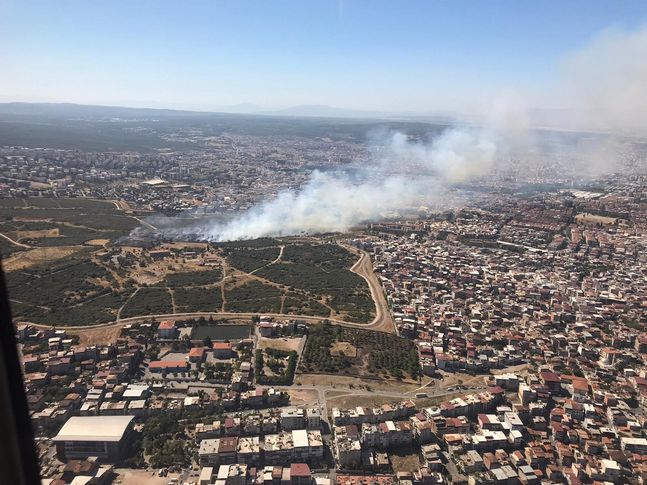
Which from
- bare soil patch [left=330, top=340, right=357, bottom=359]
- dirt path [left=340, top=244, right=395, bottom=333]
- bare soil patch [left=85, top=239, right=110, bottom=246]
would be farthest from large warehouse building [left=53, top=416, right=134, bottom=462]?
bare soil patch [left=85, top=239, right=110, bottom=246]

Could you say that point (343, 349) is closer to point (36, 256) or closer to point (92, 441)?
point (92, 441)

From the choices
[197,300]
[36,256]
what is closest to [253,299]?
[197,300]

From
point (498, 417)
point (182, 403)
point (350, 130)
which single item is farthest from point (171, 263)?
point (350, 130)

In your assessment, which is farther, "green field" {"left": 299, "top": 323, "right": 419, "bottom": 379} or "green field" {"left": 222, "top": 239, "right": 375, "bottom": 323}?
"green field" {"left": 222, "top": 239, "right": 375, "bottom": 323}

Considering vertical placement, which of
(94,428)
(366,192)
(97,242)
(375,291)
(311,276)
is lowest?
(375,291)

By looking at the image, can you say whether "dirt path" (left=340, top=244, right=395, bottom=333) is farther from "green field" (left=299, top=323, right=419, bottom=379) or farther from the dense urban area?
"green field" (left=299, top=323, right=419, bottom=379)
